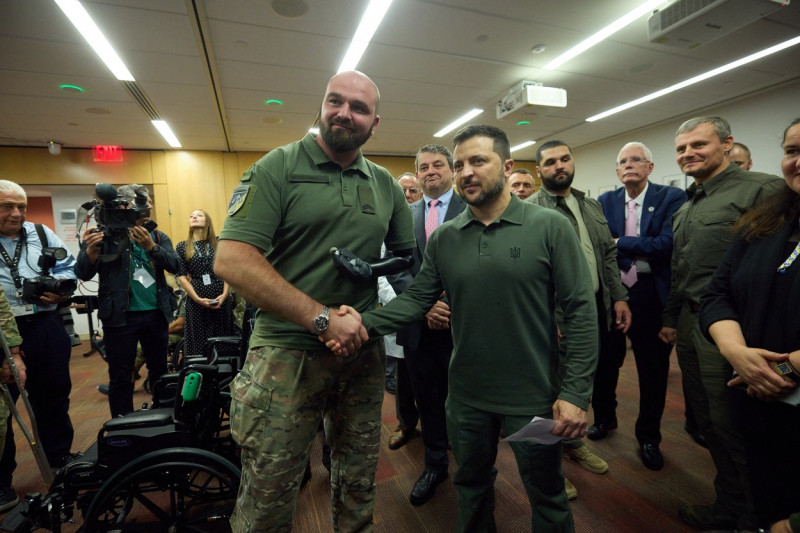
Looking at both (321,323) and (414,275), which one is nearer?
(321,323)

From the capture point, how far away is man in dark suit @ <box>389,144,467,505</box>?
1.86 meters

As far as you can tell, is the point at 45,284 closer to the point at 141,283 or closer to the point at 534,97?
the point at 141,283

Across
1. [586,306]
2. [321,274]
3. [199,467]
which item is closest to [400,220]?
[321,274]

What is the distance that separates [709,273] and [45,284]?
11.2 feet

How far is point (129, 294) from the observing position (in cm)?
233

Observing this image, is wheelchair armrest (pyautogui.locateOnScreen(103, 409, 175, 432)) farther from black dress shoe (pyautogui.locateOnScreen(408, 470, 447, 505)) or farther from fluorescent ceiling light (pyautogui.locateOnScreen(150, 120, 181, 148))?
fluorescent ceiling light (pyautogui.locateOnScreen(150, 120, 181, 148))

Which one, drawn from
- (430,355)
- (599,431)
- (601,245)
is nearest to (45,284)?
(430,355)

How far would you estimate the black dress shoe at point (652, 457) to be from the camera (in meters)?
2.06

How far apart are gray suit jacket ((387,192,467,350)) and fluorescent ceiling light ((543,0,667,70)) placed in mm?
2772

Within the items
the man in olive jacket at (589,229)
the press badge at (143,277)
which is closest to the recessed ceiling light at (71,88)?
the press badge at (143,277)

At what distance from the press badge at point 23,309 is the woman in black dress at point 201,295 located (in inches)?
41.3

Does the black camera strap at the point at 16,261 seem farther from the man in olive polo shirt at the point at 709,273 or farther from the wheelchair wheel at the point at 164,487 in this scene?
the man in olive polo shirt at the point at 709,273

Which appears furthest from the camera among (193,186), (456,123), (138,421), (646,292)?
(193,186)

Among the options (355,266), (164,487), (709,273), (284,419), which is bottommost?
(164,487)
